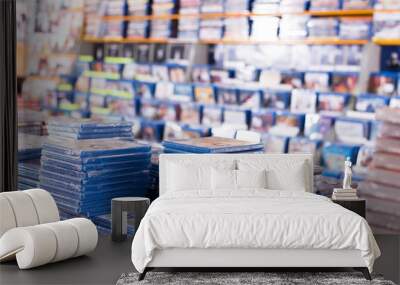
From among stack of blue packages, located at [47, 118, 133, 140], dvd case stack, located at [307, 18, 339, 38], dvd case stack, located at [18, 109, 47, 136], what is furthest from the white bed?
dvd case stack, located at [18, 109, 47, 136]

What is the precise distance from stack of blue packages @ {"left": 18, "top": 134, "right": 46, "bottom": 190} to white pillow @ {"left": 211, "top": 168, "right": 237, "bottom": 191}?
2.40 m

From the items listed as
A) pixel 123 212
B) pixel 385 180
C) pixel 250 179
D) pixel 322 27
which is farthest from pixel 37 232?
pixel 322 27

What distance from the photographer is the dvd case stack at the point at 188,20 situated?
341 inches

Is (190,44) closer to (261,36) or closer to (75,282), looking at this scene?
(261,36)

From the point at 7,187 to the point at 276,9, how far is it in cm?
327

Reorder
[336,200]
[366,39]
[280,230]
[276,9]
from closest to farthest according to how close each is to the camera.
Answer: [280,230], [336,200], [366,39], [276,9]

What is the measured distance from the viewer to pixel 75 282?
17.3 ft

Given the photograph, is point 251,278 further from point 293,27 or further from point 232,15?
point 232,15

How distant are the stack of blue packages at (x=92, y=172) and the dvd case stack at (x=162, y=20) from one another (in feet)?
5.56

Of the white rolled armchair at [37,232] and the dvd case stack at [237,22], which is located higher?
the dvd case stack at [237,22]

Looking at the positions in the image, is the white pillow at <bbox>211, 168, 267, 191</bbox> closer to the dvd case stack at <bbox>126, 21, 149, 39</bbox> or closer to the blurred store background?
the blurred store background

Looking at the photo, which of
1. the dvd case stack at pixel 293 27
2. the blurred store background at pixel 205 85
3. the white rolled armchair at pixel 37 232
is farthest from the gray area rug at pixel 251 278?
the dvd case stack at pixel 293 27

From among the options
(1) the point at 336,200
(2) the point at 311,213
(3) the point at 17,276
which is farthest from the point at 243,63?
(3) the point at 17,276

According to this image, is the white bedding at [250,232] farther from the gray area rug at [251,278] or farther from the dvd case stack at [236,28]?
the dvd case stack at [236,28]
